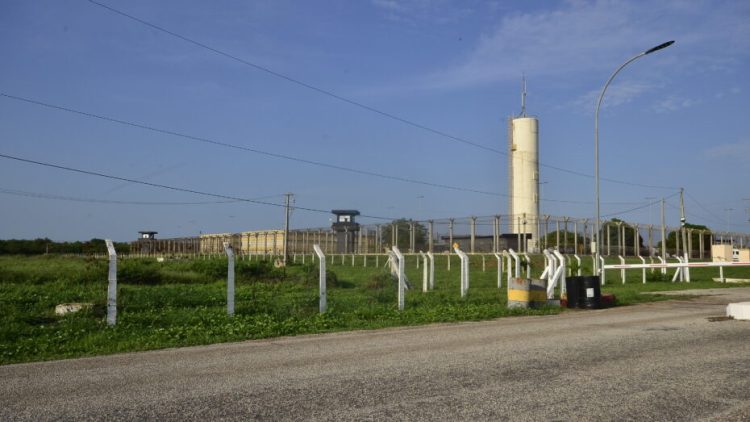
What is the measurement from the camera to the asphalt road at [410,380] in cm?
645

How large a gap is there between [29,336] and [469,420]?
934 centimetres

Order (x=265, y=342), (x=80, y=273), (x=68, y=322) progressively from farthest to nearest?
1. (x=80, y=273)
2. (x=68, y=322)
3. (x=265, y=342)

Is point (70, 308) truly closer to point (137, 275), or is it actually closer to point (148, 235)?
point (137, 275)

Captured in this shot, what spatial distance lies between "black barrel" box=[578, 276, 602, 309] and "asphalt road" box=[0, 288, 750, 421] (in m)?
7.22

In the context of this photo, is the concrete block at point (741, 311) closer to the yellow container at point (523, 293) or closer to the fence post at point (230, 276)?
the yellow container at point (523, 293)

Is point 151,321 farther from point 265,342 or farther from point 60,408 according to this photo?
point 60,408

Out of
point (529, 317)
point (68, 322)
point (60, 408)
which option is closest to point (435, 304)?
point (529, 317)

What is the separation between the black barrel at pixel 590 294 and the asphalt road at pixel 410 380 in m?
7.22

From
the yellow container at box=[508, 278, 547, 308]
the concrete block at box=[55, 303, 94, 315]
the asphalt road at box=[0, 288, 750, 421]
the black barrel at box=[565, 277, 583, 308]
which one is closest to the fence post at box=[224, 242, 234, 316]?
the asphalt road at box=[0, 288, 750, 421]

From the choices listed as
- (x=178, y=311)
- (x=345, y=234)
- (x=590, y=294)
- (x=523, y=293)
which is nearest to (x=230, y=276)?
(x=178, y=311)

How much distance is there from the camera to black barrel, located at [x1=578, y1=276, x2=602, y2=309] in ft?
65.3

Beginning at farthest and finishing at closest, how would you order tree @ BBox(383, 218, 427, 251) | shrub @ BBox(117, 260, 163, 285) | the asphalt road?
tree @ BBox(383, 218, 427, 251), shrub @ BBox(117, 260, 163, 285), the asphalt road

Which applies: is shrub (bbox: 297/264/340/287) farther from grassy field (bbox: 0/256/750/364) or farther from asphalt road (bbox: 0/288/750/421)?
asphalt road (bbox: 0/288/750/421)

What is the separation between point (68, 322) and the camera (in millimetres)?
13555
